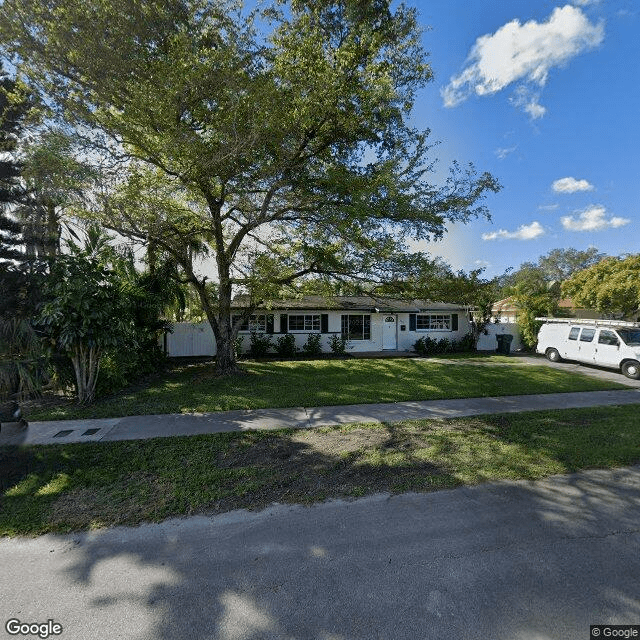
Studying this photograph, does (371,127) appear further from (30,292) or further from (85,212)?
(30,292)

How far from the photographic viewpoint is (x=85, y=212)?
976cm

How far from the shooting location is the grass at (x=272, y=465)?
377 centimetres

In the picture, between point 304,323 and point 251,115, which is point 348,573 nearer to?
point 251,115

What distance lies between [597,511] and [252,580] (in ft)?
11.6

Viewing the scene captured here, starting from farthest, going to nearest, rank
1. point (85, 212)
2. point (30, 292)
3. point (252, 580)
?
point (85, 212)
point (30, 292)
point (252, 580)

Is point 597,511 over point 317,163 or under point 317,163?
under

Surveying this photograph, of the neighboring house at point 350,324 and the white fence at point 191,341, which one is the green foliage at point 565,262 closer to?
the neighboring house at point 350,324

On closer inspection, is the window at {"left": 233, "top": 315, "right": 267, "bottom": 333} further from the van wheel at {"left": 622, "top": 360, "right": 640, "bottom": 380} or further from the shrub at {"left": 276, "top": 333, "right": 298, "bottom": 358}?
the van wheel at {"left": 622, "top": 360, "right": 640, "bottom": 380}

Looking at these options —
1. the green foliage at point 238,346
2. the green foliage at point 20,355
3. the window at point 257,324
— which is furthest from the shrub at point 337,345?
the green foliage at point 20,355

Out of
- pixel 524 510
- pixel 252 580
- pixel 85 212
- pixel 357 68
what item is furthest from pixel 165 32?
pixel 524 510

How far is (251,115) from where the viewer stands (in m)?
7.59

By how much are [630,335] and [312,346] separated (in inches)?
477

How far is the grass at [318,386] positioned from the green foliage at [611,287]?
13240 mm

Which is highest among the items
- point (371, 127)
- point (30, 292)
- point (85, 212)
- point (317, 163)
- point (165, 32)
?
point (165, 32)
